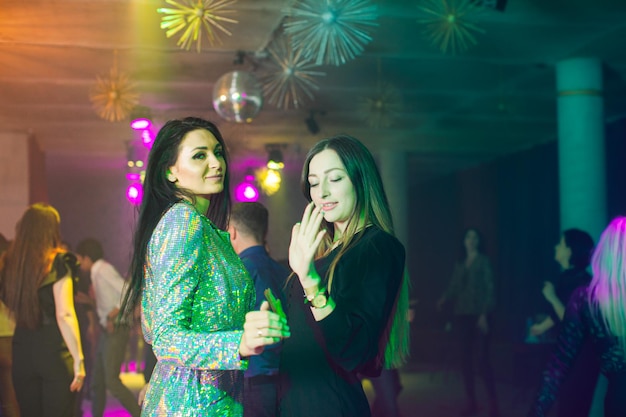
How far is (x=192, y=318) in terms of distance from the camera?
1942mm

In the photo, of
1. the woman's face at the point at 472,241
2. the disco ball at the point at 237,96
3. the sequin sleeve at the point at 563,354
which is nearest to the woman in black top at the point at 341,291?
the sequin sleeve at the point at 563,354

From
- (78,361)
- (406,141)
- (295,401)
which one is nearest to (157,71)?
(78,361)

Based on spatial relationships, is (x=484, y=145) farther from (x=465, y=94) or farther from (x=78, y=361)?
(x=78, y=361)

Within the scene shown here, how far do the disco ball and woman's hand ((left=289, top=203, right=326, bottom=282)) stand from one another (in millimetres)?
3452

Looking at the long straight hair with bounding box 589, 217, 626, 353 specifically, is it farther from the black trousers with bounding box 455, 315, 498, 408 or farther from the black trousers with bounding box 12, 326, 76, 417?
the black trousers with bounding box 455, 315, 498, 408

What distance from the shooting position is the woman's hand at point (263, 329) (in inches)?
68.5

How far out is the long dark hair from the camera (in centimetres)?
204

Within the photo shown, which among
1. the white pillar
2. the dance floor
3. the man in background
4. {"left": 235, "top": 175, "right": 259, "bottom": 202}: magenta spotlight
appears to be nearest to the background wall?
the dance floor

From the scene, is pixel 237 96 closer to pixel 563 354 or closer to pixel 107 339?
pixel 107 339

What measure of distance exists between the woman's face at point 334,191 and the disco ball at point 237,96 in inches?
125

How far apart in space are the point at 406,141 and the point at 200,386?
37.1ft

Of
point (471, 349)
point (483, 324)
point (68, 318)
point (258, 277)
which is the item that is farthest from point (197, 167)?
point (471, 349)

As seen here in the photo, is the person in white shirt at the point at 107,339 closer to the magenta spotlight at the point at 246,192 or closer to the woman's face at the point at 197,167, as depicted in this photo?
the magenta spotlight at the point at 246,192

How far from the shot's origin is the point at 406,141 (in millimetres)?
13008
